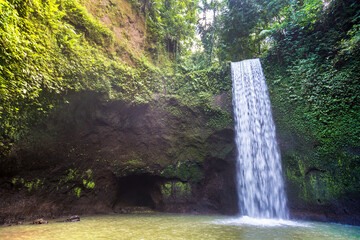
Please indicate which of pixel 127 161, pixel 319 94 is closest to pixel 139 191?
pixel 127 161

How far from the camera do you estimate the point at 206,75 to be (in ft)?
33.0

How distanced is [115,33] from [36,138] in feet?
18.5

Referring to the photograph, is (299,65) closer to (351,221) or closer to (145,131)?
→ (351,221)

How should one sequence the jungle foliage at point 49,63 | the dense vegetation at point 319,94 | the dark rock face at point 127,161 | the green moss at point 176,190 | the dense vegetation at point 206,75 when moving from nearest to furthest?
the jungle foliage at point 49,63, the dense vegetation at point 206,75, the dense vegetation at point 319,94, the dark rock face at point 127,161, the green moss at point 176,190

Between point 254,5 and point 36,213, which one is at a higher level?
point 254,5

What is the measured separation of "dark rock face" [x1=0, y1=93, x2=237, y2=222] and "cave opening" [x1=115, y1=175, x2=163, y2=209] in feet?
0.14

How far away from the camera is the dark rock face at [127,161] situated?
705cm

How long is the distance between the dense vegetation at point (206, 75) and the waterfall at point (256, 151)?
0.47 m

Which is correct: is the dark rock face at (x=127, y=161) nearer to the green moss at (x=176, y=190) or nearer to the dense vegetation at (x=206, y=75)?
the green moss at (x=176, y=190)

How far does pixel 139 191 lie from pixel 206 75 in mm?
6788

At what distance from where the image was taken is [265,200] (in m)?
7.31

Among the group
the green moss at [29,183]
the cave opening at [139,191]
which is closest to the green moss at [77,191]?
the green moss at [29,183]

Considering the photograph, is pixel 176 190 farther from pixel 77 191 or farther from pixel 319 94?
pixel 319 94

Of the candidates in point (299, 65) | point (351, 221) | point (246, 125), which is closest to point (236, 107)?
point (246, 125)
